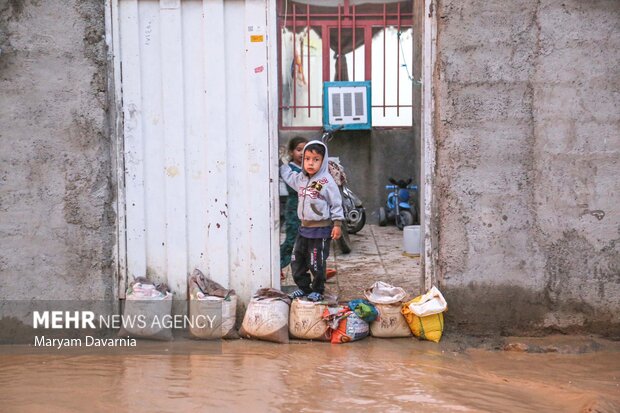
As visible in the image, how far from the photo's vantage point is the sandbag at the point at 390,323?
19.3ft

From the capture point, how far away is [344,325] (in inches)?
230

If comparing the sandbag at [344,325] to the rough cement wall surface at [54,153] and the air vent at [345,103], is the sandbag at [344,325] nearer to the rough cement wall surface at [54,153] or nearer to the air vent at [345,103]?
the rough cement wall surface at [54,153]

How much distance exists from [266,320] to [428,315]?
4.03 feet

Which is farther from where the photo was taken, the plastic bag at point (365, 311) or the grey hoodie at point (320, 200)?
the grey hoodie at point (320, 200)

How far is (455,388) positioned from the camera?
4.82 meters

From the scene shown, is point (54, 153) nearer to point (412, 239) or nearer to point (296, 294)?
point (296, 294)

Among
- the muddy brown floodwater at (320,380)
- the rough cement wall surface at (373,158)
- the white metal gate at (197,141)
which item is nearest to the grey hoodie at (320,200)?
the white metal gate at (197,141)

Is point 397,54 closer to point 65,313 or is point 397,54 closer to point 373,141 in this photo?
point 373,141

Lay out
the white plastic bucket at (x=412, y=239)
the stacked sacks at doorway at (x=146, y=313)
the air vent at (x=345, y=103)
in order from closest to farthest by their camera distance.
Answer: the stacked sacks at doorway at (x=146, y=313) → the white plastic bucket at (x=412, y=239) → the air vent at (x=345, y=103)

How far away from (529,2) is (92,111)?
11.1ft

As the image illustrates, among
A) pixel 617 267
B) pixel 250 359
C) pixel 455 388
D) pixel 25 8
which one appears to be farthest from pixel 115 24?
pixel 617 267

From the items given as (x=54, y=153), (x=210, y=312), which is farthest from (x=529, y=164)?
(x=54, y=153)

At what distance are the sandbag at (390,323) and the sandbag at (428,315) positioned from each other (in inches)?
2.5

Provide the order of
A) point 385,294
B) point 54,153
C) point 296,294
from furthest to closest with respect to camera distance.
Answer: point 296,294, point 385,294, point 54,153
